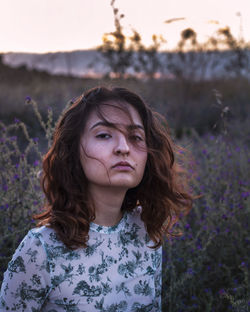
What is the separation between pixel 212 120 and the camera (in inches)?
310

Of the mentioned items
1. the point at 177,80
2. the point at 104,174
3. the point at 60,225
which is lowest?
the point at 60,225

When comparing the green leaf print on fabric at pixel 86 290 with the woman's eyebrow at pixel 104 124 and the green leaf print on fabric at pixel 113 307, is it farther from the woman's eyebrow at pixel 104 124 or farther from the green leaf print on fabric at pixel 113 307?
the woman's eyebrow at pixel 104 124

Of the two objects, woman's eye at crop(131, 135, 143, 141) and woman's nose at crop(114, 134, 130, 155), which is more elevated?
woman's eye at crop(131, 135, 143, 141)

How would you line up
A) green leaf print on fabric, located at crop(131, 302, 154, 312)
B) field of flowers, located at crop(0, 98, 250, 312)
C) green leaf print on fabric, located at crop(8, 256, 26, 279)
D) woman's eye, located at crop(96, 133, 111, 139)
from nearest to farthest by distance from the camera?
green leaf print on fabric, located at crop(8, 256, 26, 279) < woman's eye, located at crop(96, 133, 111, 139) < green leaf print on fabric, located at crop(131, 302, 154, 312) < field of flowers, located at crop(0, 98, 250, 312)

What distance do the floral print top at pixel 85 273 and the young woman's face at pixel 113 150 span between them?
0.23m

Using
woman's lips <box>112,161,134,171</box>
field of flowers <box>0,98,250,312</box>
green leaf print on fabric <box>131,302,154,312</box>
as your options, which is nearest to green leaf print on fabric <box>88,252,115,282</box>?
green leaf print on fabric <box>131,302,154,312</box>

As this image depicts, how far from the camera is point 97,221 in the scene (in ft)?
5.53

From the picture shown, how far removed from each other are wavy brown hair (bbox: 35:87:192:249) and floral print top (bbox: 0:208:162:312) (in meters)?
0.05

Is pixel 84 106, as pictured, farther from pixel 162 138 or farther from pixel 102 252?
pixel 102 252

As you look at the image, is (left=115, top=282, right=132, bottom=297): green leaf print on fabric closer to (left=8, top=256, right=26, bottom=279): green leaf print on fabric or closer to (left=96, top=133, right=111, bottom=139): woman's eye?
(left=8, top=256, right=26, bottom=279): green leaf print on fabric

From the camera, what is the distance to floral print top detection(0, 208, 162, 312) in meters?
1.51

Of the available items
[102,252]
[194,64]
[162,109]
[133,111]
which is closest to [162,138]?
[133,111]

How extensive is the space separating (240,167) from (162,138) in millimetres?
Answer: 1790

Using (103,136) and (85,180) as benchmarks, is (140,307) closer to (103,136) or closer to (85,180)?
(85,180)
